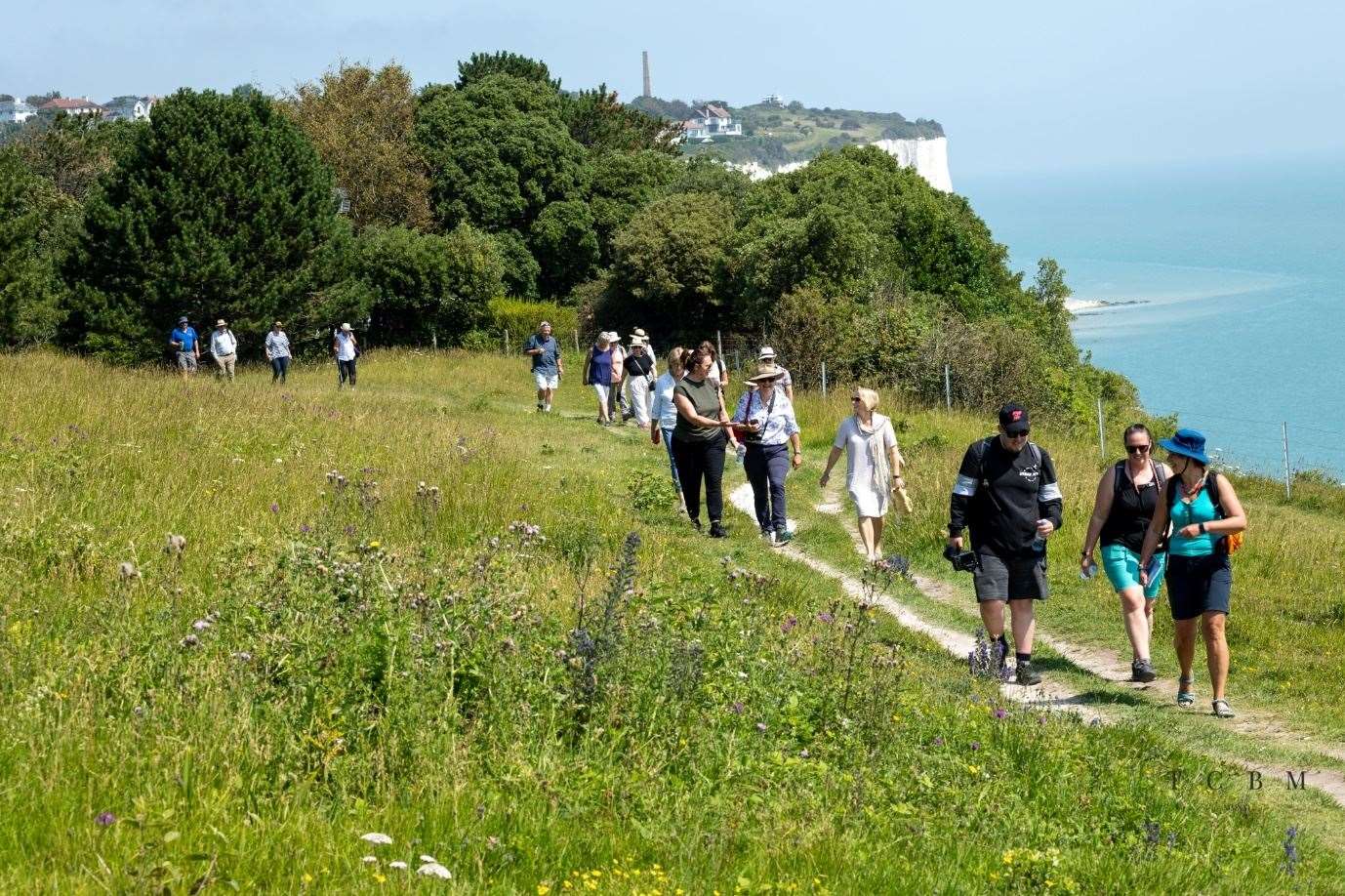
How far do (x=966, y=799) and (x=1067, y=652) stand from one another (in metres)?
5.30

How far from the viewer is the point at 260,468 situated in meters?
12.6

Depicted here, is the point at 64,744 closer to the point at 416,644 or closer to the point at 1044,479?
the point at 416,644

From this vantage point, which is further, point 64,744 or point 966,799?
point 966,799

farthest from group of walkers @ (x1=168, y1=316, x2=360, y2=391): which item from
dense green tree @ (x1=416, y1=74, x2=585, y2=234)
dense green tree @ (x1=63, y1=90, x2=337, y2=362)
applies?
dense green tree @ (x1=416, y1=74, x2=585, y2=234)

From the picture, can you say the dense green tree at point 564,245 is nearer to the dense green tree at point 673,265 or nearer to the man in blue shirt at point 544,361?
the dense green tree at point 673,265

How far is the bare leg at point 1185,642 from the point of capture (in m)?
9.37

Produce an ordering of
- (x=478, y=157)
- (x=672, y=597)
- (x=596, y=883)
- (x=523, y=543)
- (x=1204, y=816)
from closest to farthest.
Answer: (x=596, y=883)
(x=1204, y=816)
(x=672, y=597)
(x=523, y=543)
(x=478, y=157)

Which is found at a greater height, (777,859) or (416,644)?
(416,644)

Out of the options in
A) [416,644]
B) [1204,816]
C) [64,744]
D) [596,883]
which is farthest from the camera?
[1204,816]

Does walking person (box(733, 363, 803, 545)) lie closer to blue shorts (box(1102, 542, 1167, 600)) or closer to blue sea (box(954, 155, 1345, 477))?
blue shorts (box(1102, 542, 1167, 600))

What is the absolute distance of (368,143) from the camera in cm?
5756

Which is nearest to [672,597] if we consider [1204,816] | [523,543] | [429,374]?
[523,543]

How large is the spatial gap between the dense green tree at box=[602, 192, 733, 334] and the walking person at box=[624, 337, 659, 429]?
26.5 meters

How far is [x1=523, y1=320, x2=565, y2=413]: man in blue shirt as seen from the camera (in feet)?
80.9
